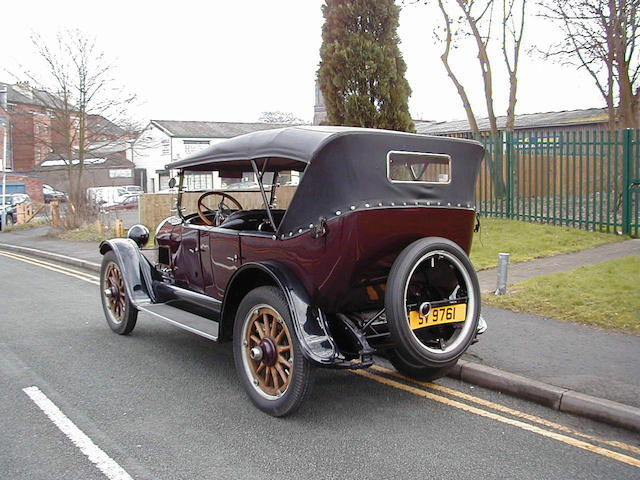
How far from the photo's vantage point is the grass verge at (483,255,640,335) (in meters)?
6.14

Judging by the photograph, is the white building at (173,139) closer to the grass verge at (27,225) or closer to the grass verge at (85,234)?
the grass verge at (27,225)

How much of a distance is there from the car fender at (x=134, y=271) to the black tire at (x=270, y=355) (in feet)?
6.35

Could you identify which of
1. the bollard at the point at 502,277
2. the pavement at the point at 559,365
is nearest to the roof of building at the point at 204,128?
the bollard at the point at 502,277

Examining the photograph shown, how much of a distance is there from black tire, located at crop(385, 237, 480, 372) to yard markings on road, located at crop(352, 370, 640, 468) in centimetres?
43

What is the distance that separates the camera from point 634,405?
4.00m

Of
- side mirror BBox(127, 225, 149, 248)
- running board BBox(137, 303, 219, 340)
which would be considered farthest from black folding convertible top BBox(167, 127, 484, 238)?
side mirror BBox(127, 225, 149, 248)

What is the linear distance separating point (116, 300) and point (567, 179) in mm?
9187

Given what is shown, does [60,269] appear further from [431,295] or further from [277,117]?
[277,117]

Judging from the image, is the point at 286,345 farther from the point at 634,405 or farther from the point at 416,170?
the point at 634,405

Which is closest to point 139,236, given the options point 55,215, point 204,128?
point 55,215

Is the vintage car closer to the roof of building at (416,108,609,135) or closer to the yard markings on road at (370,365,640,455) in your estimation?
the yard markings on road at (370,365,640,455)

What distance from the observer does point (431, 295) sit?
444cm

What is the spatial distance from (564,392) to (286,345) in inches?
81.5

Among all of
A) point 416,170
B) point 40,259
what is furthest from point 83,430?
point 40,259
